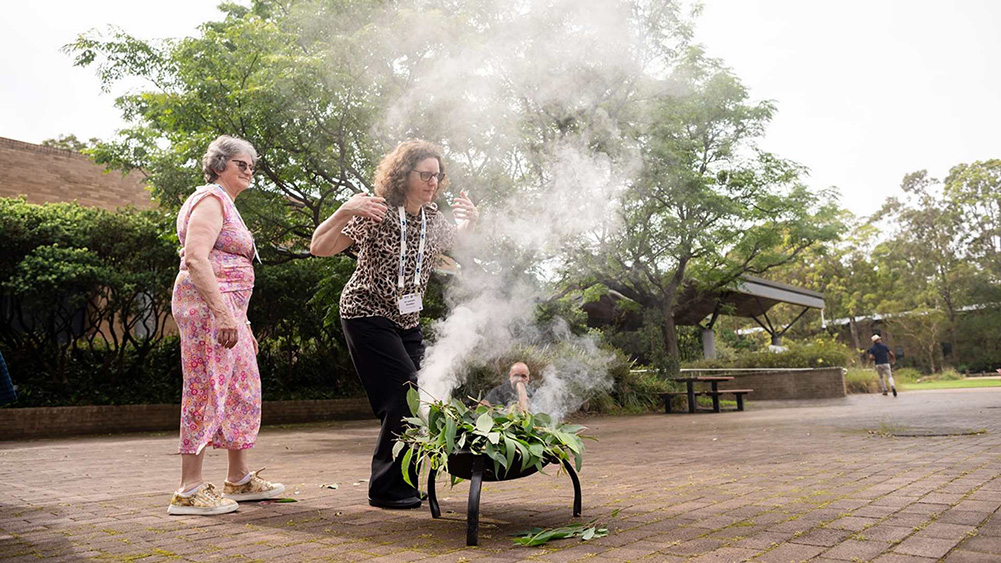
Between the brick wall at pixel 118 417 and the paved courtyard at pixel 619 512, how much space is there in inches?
194

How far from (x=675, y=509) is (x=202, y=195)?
2.58 metres

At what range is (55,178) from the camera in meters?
16.1

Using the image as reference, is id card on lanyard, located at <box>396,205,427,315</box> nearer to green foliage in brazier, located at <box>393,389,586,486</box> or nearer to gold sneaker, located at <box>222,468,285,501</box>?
green foliage in brazier, located at <box>393,389,586,486</box>

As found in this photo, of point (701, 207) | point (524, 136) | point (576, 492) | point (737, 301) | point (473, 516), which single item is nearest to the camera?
point (473, 516)

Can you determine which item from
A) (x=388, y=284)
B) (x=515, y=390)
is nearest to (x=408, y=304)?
(x=388, y=284)

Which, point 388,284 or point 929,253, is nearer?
point 388,284

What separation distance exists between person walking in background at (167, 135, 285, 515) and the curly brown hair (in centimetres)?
77

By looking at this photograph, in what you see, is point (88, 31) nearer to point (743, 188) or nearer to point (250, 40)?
point (250, 40)

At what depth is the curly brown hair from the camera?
10.9 feet

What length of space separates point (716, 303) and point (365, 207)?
66.7 ft

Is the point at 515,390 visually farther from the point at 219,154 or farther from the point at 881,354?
the point at 881,354

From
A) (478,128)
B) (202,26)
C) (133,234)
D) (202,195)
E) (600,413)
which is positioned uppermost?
(202,26)

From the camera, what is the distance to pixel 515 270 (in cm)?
1106

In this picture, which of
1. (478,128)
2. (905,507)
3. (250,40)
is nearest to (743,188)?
(478,128)
